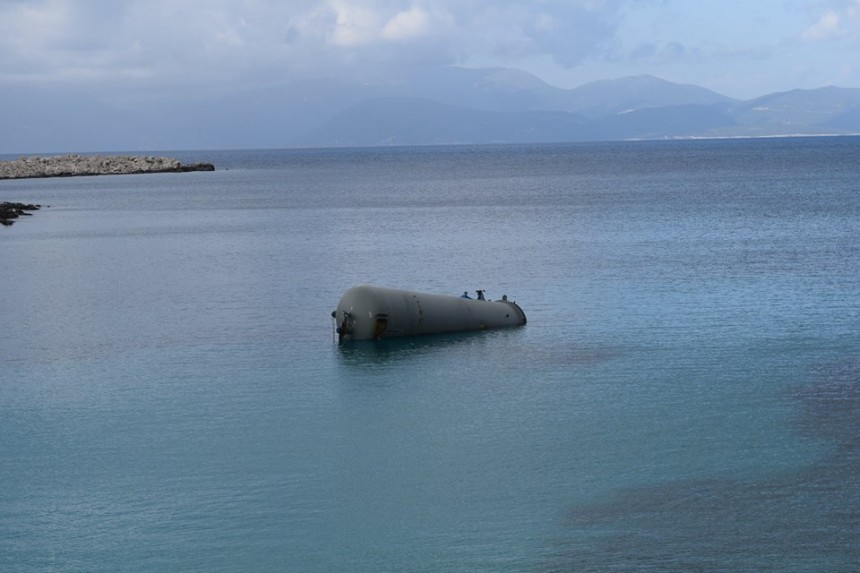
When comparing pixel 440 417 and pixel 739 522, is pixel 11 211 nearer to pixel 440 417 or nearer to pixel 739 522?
pixel 440 417

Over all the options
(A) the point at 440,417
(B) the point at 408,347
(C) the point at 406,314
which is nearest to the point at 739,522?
(A) the point at 440,417

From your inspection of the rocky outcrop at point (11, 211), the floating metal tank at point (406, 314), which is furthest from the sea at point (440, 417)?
the rocky outcrop at point (11, 211)

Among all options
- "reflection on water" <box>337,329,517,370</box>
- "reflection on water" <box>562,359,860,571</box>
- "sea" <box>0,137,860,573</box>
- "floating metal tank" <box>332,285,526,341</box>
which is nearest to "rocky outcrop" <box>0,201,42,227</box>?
"sea" <box>0,137,860,573</box>

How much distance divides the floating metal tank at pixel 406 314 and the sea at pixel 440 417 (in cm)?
60

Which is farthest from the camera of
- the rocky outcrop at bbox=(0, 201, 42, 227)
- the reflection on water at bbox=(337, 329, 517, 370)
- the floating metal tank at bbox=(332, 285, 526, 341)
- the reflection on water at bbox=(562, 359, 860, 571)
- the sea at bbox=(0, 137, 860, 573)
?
the rocky outcrop at bbox=(0, 201, 42, 227)

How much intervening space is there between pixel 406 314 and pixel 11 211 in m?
77.1

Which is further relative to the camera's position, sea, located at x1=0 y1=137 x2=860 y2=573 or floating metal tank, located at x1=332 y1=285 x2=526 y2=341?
floating metal tank, located at x1=332 y1=285 x2=526 y2=341

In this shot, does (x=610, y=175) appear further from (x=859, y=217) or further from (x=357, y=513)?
(x=357, y=513)

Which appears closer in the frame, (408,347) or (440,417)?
(440,417)

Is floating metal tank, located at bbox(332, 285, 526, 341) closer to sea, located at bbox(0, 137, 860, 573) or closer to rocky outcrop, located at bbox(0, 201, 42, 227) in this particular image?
sea, located at bbox(0, 137, 860, 573)

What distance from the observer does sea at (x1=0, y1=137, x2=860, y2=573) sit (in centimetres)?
2173

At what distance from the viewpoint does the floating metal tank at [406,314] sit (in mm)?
40094

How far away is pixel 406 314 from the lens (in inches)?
1602

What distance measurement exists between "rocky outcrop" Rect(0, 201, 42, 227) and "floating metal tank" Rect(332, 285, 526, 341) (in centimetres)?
6639
